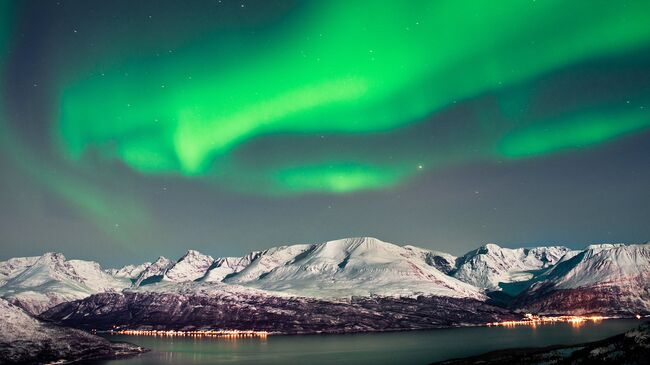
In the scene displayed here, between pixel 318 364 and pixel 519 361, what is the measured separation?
82.0 metres

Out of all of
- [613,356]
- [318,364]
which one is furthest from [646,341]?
[318,364]

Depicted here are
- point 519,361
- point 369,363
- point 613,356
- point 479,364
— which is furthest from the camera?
point 369,363

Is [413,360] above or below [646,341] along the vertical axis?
below

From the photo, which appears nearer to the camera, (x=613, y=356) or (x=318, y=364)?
(x=613, y=356)

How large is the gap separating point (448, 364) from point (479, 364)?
1058 centimetres

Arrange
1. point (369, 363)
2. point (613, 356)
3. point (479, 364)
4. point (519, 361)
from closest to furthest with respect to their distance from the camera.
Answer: point (613, 356) → point (519, 361) → point (479, 364) → point (369, 363)

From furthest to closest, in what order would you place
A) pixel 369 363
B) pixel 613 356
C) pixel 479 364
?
pixel 369 363, pixel 479 364, pixel 613 356

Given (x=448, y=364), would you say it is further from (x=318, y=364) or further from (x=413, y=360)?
(x=318, y=364)

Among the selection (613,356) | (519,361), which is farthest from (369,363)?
(613,356)

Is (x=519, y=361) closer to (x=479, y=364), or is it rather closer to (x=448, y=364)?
(x=479, y=364)

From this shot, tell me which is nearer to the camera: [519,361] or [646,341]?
[646,341]

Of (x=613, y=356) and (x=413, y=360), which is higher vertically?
(x=613, y=356)

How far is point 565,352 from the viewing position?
142 meters

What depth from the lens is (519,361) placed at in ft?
459
